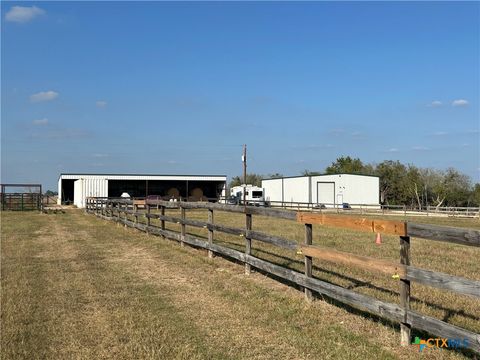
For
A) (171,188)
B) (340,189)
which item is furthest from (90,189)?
(340,189)

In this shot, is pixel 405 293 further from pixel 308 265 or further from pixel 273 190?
pixel 273 190

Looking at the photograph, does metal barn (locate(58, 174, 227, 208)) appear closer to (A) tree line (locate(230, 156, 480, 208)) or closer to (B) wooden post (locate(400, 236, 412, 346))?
(A) tree line (locate(230, 156, 480, 208))

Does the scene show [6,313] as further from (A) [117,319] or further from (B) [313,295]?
(B) [313,295]

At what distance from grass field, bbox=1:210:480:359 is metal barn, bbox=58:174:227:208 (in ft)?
157

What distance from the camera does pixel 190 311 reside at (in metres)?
6.25

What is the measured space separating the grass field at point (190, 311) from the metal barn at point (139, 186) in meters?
47.9

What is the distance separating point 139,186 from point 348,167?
49.6 metres

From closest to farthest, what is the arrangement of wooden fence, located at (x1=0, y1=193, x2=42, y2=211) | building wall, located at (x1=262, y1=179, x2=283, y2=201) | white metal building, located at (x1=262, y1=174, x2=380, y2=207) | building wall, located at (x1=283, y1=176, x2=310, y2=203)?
1. wooden fence, located at (x1=0, y1=193, x2=42, y2=211)
2. white metal building, located at (x1=262, y1=174, x2=380, y2=207)
3. building wall, located at (x1=283, y1=176, x2=310, y2=203)
4. building wall, located at (x1=262, y1=179, x2=283, y2=201)

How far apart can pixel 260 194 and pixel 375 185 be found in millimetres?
15937

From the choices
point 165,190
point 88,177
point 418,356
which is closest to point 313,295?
point 418,356

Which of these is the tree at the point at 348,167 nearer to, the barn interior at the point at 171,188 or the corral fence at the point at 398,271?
the barn interior at the point at 171,188

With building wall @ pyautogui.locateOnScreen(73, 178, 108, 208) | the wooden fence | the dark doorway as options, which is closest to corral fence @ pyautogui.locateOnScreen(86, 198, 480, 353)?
the wooden fence

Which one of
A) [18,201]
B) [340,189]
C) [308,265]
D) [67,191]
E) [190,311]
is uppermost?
[67,191]

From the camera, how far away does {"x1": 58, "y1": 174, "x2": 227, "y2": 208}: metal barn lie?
188 ft
